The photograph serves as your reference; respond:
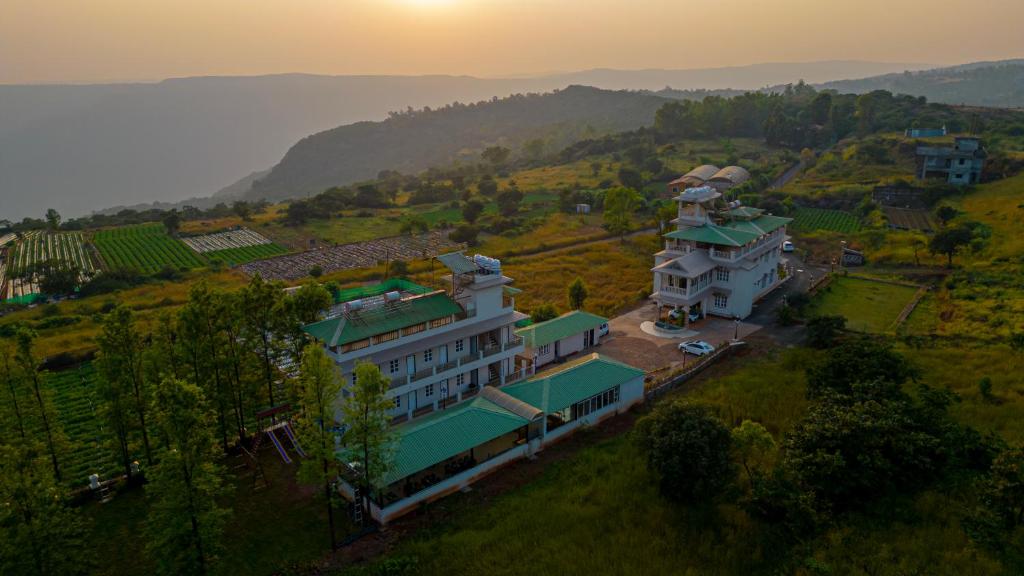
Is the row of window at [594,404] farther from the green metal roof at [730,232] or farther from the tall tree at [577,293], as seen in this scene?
the green metal roof at [730,232]

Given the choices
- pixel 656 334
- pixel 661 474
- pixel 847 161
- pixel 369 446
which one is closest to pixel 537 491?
pixel 661 474

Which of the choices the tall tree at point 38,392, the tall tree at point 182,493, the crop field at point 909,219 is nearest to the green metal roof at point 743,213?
the crop field at point 909,219

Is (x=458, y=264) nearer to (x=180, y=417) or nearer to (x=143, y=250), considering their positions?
(x=180, y=417)

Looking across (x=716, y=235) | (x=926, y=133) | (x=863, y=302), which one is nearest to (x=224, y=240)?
(x=716, y=235)

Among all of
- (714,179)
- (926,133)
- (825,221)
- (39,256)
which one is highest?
(926,133)

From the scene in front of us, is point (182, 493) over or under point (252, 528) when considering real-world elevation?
over
